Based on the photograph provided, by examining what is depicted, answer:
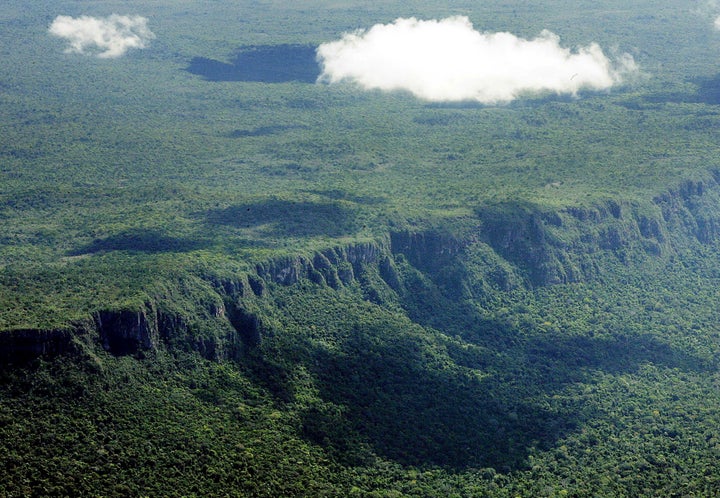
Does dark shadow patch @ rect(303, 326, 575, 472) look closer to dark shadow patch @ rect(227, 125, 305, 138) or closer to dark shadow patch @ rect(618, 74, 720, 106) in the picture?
dark shadow patch @ rect(227, 125, 305, 138)

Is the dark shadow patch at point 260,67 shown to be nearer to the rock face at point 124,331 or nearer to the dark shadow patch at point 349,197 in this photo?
the dark shadow patch at point 349,197

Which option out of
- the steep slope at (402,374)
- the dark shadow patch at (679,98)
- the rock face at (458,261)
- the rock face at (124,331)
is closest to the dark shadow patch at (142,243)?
the rock face at (458,261)

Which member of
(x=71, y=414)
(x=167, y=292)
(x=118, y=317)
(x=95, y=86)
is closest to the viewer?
(x=71, y=414)

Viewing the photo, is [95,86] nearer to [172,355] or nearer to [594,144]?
[594,144]

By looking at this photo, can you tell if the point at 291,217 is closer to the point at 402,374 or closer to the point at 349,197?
the point at 349,197

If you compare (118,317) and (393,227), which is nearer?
(118,317)

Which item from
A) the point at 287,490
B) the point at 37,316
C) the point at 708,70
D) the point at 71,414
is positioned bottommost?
the point at 287,490

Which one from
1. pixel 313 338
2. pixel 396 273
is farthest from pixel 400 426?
pixel 396 273
